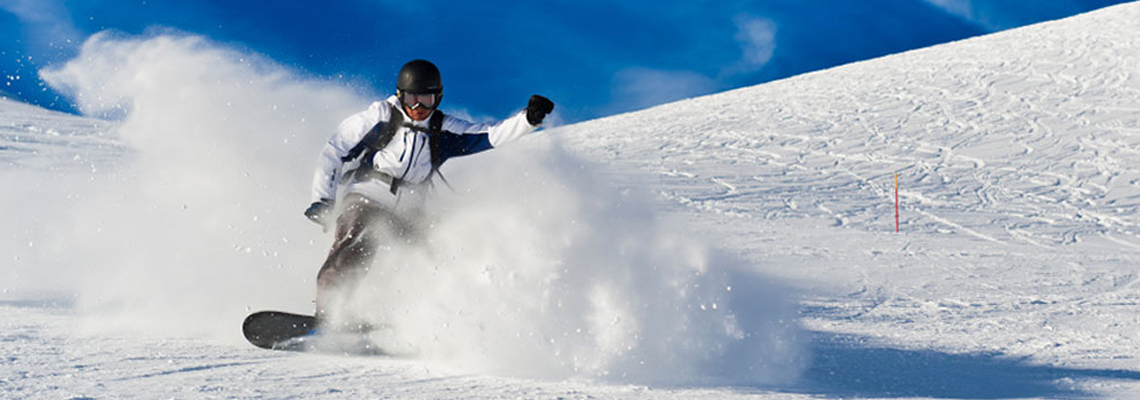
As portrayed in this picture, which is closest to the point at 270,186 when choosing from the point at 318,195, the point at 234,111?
the point at 234,111

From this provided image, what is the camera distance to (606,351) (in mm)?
4266

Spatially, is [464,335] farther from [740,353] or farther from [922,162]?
[922,162]

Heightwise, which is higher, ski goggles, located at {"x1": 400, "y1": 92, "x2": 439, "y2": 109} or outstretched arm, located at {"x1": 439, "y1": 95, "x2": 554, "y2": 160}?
ski goggles, located at {"x1": 400, "y1": 92, "x2": 439, "y2": 109}

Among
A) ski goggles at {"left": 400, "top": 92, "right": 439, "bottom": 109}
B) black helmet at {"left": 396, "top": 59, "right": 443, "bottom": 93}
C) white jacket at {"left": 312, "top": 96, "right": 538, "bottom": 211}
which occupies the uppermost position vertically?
black helmet at {"left": 396, "top": 59, "right": 443, "bottom": 93}

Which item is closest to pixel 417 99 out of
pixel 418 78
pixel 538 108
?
pixel 418 78

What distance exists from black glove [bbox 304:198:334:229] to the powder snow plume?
380 millimetres

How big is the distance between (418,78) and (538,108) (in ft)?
2.10

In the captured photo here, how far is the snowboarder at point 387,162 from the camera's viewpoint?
192 inches

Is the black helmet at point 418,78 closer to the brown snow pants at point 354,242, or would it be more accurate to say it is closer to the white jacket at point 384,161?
the white jacket at point 384,161

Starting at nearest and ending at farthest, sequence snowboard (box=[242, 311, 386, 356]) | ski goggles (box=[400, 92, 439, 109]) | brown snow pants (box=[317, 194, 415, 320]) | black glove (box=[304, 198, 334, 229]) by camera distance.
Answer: snowboard (box=[242, 311, 386, 356]), brown snow pants (box=[317, 194, 415, 320]), black glove (box=[304, 198, 334, 229]), ski goggles (box=[400, 92, 439, 109])

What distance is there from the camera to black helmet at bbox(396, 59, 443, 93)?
16.0ft

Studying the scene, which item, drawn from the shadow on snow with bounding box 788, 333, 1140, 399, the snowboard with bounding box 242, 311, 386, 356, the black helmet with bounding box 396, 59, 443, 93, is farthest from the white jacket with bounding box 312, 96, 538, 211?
the shadow on snow with bounding box 788, 333, 1140, 399

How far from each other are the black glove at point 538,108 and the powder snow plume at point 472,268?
16 cm

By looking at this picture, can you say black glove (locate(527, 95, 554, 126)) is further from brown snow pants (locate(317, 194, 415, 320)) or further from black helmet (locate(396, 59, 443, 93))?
brown snow pants (locate(317, 194, 415, 320))
